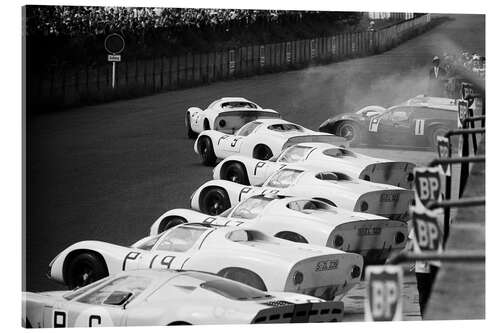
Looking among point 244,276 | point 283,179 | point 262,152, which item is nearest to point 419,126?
point 283,179

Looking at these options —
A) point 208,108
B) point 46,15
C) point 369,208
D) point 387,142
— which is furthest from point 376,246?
point 46,15

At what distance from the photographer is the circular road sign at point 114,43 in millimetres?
11297

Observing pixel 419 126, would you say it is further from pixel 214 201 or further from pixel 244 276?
pixel 244 276

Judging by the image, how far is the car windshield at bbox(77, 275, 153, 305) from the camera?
9578 millimetres

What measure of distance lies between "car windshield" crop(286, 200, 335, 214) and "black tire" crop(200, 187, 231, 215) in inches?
30.5

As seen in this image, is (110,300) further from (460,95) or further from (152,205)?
(460,95)

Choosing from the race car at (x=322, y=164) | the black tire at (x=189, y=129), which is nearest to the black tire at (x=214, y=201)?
the race car at (x=322, y=164)

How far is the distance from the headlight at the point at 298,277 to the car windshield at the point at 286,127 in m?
2.48

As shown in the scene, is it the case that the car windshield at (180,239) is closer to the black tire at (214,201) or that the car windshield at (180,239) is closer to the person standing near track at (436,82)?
the black tire at (214,201)

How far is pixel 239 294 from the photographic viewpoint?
30.9 ft

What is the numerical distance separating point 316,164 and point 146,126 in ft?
6.24

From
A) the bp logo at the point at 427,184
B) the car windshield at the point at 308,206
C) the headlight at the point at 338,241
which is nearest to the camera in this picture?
the bp logo at the point at 427,184

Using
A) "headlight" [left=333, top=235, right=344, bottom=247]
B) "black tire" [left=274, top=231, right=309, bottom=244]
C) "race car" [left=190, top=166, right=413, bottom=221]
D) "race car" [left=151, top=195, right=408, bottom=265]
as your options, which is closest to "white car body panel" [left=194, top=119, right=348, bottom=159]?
"race car" [left=190, top=166, right=413, bottom=221]

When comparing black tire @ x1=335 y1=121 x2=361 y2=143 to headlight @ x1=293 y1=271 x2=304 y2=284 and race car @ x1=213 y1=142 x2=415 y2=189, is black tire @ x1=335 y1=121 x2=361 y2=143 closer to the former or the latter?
race car @ x1=213 y1=142 x2=415 y2=189
